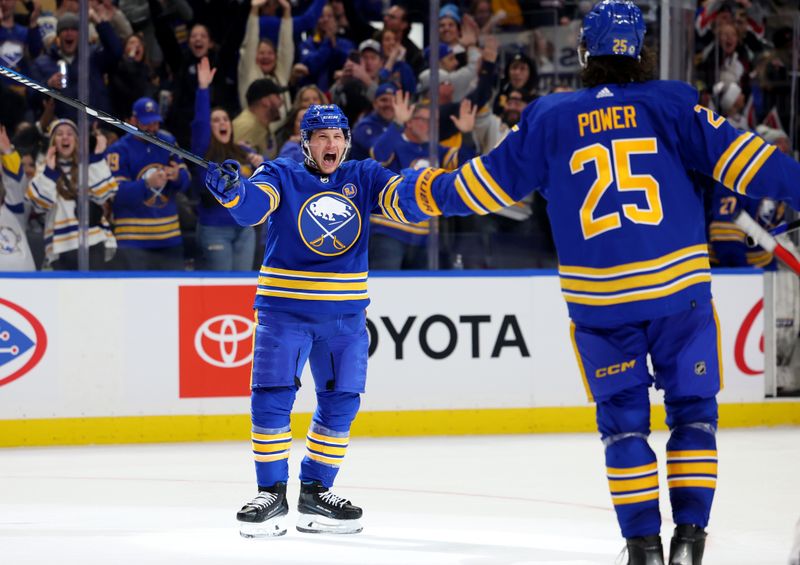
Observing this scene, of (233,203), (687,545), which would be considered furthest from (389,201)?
(687,545)

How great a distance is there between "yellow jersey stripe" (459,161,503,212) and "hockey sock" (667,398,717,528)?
2.08 ft

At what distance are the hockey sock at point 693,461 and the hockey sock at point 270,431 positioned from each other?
1348mm

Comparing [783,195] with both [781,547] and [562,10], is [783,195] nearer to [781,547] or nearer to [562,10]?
[781,547]

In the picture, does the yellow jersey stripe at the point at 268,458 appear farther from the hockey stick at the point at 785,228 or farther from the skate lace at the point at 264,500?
the hockey stick at the point at 785,228

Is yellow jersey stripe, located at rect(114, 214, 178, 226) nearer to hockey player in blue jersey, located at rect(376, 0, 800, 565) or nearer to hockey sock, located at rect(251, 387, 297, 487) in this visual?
hockey sock, located at rect(251, 387, 297, 487)

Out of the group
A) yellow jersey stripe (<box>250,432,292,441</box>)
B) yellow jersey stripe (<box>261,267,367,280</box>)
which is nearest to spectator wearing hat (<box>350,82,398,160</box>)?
yellow jersey stripe (<box>261,267,367,280</box>)

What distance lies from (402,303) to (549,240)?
3.20 feet

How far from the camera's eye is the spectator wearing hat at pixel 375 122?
664cm

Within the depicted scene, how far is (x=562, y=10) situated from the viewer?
714cm

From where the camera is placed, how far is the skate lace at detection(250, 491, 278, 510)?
388 cm

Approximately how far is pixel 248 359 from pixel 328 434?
221 centimetres

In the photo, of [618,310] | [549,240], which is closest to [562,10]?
[549,240]

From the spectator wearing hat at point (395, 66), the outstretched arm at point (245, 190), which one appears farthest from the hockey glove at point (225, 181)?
the spectator wearing hat at point (395, 66)

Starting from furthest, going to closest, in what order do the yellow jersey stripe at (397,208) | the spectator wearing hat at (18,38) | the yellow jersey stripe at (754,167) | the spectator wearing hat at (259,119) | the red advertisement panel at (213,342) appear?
the spectator wearing hat at (259,119)
the spectator wearing hat at (18,38)
the red advertisement panel at (213,342)
the yellow jersey stripe at (397,208)
the yellow jersey stripe at (754,167)
